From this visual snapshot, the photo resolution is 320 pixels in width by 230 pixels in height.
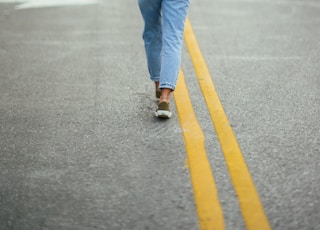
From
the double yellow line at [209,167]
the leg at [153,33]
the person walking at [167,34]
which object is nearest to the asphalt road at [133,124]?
the double yellow line at [209,167]

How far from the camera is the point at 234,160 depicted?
14.5 feet

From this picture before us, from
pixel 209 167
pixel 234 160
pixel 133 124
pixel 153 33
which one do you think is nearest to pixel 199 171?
pixel 209 167

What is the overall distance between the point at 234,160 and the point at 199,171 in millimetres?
309

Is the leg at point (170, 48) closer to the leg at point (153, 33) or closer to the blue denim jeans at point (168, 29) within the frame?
the blue denim jeans at point (168, 29)

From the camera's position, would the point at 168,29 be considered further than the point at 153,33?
No

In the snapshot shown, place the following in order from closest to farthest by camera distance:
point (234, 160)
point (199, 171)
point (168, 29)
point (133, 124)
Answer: point (199, 171), point (234, 160), point (133, 124), point (168, 29)

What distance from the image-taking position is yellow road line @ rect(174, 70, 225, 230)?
11.8 ft

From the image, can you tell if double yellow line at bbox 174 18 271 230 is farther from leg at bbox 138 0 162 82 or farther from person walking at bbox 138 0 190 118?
leg at bbox 138 0 162 82

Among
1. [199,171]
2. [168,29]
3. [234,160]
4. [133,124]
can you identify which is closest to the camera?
[199,171]

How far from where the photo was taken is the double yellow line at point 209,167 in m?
3.58

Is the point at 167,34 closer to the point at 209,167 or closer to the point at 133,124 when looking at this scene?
the point at 133,124

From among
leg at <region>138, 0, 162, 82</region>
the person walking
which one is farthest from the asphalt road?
leg at <region>138, 0, 162, 82</region>

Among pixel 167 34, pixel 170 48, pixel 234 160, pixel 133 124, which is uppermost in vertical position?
pixel 167 34

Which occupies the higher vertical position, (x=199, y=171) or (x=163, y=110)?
(x=199, y=171)
